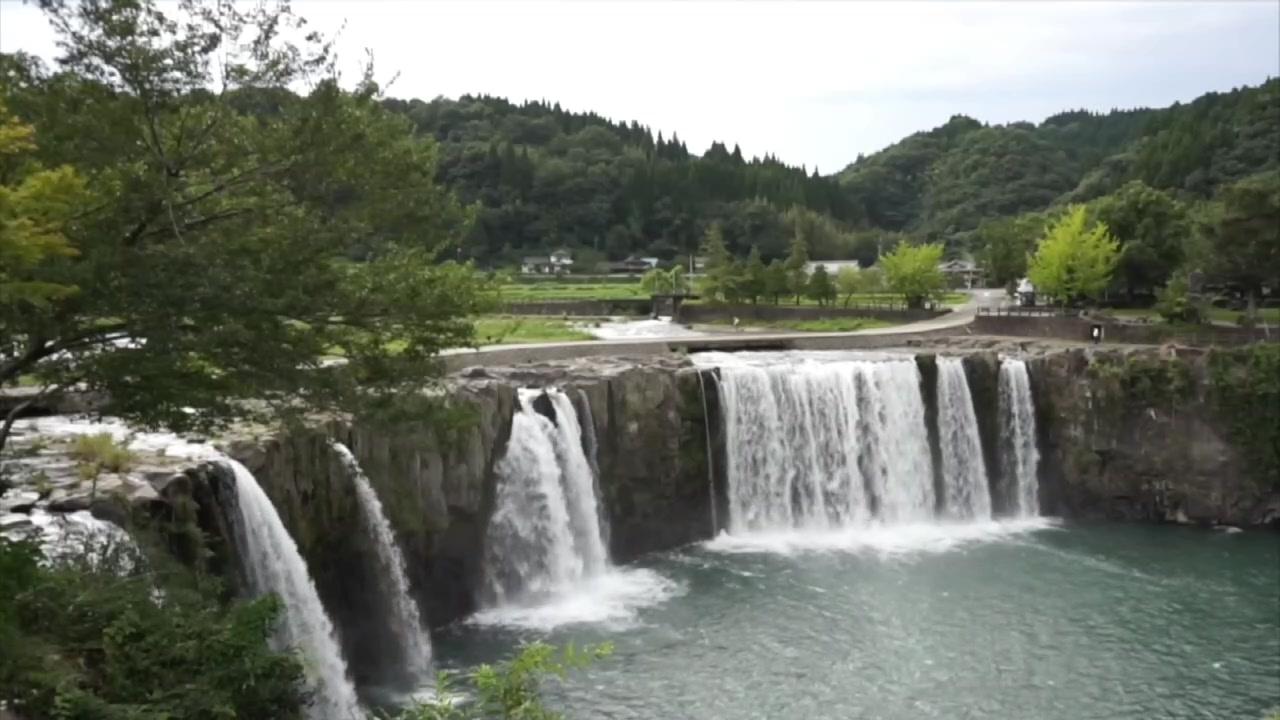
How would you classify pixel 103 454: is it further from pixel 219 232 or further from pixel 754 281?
pixel 754 281

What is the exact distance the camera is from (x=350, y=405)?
40.5ft

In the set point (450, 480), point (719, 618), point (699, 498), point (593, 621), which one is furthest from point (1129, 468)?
point (450, 480)

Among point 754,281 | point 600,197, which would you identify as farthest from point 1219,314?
point 600,197

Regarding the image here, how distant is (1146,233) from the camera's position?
4912 cm

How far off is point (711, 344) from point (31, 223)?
31.5 meters

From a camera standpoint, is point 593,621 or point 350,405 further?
point 593,621

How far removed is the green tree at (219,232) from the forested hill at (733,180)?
6707 cm

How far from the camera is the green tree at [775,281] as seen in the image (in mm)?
56062

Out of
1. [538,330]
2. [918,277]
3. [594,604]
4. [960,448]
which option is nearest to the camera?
[594,604]

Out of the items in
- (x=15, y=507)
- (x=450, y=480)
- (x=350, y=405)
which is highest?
(x=350, y=405)

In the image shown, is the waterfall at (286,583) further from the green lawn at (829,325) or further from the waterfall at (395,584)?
the green lawn at (829,325)

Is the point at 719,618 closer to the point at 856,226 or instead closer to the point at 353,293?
the point at 353,293

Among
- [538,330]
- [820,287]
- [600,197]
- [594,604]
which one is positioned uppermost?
[600,197]

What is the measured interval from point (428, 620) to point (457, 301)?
485 inches
